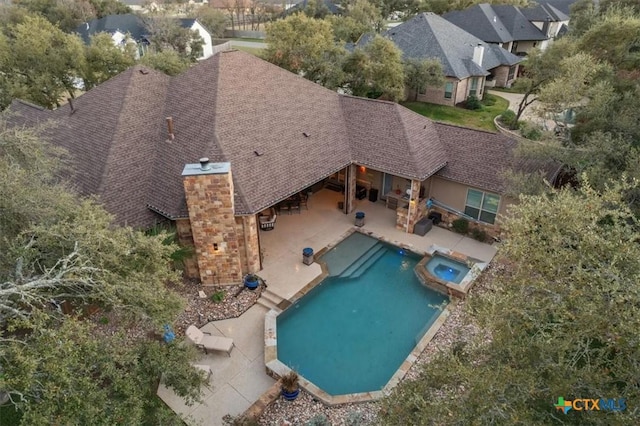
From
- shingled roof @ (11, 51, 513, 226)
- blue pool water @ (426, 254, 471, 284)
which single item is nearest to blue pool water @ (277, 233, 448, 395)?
blue pool water @ (426, 254, 471, 284)

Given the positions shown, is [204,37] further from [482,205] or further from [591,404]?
[591,404]

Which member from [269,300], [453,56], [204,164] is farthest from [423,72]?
[269,300]

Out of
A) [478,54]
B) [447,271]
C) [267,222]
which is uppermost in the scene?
[478,54]

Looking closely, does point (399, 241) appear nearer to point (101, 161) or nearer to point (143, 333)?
point (143, 333)

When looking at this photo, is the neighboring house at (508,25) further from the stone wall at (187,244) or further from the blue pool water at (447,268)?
the stone wall at (187,244)

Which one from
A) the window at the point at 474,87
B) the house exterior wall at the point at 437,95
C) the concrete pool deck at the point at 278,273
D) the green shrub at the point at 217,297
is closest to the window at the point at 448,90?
the house exterior wall at the point at 437,95

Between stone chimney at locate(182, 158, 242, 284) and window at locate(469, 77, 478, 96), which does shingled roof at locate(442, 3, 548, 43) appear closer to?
window at locate(469, 77, 478, 96)
